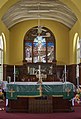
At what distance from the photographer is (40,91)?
10.8 meters

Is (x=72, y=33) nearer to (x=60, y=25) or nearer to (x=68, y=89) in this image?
(x=60, y=25)

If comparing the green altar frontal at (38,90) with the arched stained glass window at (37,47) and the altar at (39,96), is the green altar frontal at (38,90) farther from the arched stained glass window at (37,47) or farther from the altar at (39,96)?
the arched stained glass window at (37,47)

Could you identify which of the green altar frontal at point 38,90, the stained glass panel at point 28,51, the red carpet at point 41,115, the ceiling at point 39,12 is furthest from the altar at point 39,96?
the stained glass panel at point 28,51

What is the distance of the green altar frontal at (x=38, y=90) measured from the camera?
10.9 meters

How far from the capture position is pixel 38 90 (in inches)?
426

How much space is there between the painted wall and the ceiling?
63 cm

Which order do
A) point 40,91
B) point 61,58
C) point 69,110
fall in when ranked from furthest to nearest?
point 61,58
point 69,110
point 40,91

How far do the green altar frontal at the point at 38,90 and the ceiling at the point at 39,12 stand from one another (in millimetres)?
6434

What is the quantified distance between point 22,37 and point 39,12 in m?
3.33

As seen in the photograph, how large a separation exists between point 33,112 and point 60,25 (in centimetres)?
1200

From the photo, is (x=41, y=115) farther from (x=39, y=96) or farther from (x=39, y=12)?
(x=39, y=12)

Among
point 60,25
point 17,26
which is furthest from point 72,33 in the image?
point 17,26

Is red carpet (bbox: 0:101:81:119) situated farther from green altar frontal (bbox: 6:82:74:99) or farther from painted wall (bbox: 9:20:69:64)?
painted wall (bbox: 9:20:69:64)

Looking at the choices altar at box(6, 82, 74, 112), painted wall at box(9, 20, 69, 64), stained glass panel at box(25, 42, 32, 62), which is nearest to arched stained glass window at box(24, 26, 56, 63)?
stained glass panel at box(25, 42, 32, 62)
